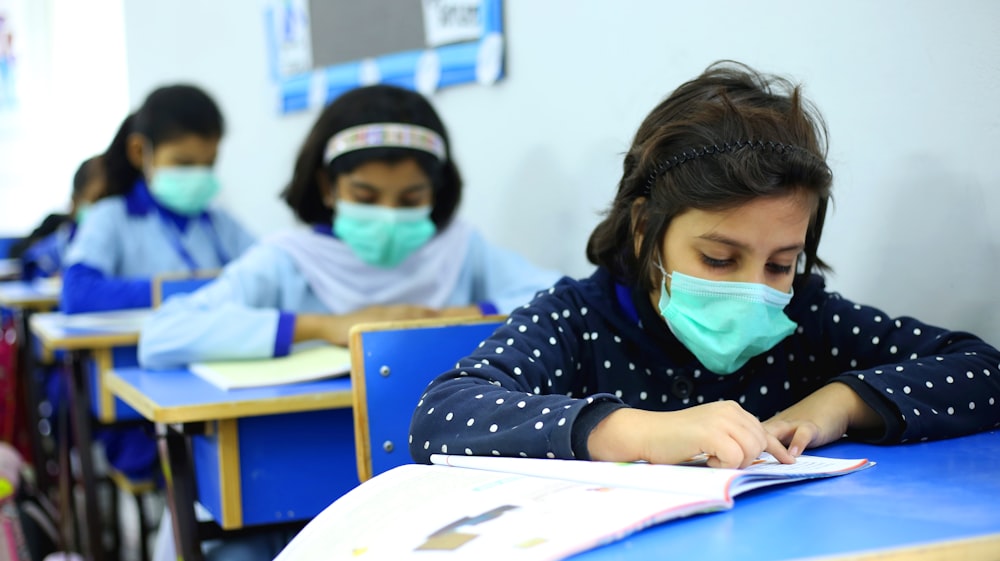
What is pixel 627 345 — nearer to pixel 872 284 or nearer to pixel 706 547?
pixel 872 284

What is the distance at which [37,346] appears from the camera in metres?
3.39

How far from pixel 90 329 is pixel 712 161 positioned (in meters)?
1.83

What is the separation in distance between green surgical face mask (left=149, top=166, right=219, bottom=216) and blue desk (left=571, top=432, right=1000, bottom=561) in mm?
2722

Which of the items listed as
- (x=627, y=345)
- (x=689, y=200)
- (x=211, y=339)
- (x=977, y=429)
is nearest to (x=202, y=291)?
(x=211, y=339)

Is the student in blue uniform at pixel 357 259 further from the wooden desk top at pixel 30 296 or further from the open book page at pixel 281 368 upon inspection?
the wooden desk top at pixel 30 296

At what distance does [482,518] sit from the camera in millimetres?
721

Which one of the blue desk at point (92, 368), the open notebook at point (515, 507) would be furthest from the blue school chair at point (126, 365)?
the open notebook at point (515, 507)

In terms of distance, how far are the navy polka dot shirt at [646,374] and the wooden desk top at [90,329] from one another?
4.70ft

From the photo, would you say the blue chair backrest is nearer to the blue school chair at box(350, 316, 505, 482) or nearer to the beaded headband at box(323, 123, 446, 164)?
the beaded headband at box(323, 123, 446, 164)

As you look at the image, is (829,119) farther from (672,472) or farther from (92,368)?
(92,368)

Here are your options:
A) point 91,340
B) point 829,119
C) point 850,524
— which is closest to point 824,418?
point 850,524

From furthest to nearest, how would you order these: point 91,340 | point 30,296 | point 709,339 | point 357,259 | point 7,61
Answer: point 7,61 → point 30,296 → point 91,340 → point 357,259 → point 709,339

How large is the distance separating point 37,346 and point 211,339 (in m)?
1.71

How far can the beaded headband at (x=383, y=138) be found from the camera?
2135 mm
